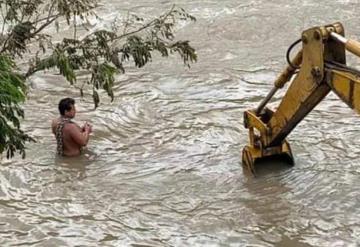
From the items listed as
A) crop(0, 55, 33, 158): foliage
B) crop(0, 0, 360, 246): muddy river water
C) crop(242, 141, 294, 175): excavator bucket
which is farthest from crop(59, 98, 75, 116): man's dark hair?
crop(0, 55, 33, 158): foliage

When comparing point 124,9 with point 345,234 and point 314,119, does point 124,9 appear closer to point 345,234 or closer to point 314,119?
point 314,119

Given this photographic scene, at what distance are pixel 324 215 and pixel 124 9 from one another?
39.3 ft

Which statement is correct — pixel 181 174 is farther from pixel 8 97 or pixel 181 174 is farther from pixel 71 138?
pixel 8 97

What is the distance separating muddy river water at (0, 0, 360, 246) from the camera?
28.2ft

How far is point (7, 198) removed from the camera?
9766 mm

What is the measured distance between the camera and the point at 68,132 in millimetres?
10641

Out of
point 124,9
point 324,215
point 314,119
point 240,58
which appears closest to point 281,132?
point 324,215

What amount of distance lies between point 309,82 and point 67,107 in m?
3.56

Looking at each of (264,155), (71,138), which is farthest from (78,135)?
(264,155)

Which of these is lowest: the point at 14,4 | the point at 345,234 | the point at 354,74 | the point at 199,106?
the point at 345,234

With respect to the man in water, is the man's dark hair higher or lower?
higher

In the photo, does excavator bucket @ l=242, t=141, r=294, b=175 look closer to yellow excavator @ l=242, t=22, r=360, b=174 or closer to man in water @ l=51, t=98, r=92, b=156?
yellow excavator @ l=242, t=22, r=360, b=174

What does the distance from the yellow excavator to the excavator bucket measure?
24 mm

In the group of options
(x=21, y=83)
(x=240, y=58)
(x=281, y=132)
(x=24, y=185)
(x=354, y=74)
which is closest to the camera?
(x=21, y=83)
